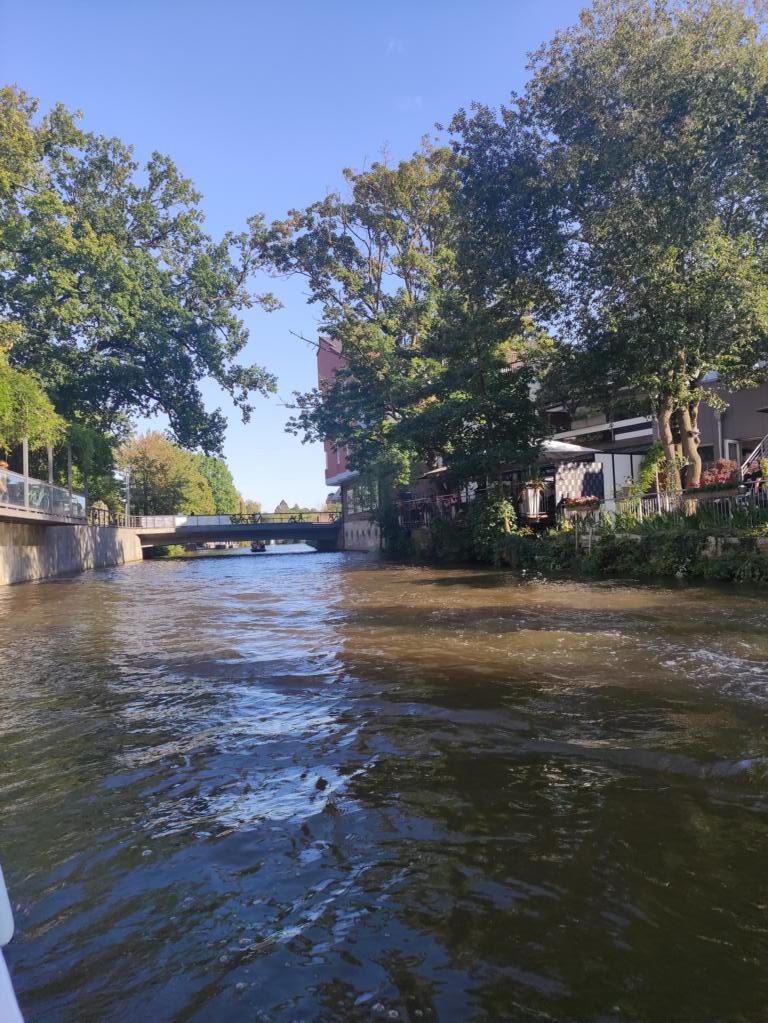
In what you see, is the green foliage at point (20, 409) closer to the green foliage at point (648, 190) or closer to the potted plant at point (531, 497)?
the green foliage at point (648, 190)

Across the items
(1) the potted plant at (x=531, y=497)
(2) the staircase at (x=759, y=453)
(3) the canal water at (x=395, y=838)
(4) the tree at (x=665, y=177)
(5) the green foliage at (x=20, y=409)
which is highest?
(4) the tree at (x=665, y=177)

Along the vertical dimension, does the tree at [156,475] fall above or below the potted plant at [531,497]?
above

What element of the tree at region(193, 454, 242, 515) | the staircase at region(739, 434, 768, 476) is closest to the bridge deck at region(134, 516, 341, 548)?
the tree at region(193, 454, 242, 515)

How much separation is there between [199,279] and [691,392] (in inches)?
933

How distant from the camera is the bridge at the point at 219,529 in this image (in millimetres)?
49719

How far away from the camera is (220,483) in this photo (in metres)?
99.2

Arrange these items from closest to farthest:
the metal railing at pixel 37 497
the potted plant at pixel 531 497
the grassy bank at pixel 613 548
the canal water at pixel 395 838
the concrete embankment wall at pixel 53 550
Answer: the canal water at pixel 395 838 < the grassy bank at pixel 613 548 < the metal railing at pixel 37 497 < the concrete embankment wall at pixel 53 550 < the potted plant at pixel 531 497

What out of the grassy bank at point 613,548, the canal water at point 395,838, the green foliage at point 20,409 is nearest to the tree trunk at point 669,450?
the grassy bank at point 613,548

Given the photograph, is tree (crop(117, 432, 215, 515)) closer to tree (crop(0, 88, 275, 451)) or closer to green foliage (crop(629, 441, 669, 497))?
tree (crop(0, 88, 275, 451))

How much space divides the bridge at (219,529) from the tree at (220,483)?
119 ft

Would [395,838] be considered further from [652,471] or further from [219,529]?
[219,529]

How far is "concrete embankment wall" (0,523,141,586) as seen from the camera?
24.2 meters

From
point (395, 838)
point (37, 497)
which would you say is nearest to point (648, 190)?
point (395, 838)

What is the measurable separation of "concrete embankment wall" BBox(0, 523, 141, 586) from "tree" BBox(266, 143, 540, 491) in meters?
12.0
